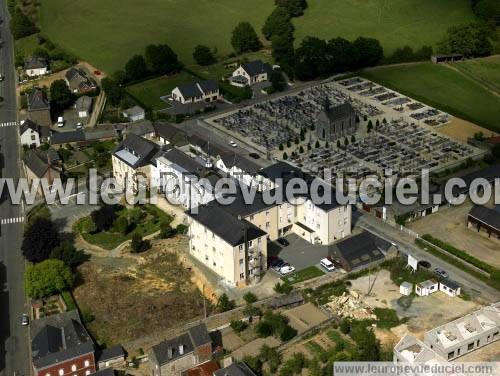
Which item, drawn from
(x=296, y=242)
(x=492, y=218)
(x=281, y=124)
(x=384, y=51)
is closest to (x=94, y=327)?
(x=296, y=242)

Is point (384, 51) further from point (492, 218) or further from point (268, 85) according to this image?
point (492, 218)

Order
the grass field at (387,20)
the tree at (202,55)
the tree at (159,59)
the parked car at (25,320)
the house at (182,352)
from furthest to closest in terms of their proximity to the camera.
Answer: the grass field at (387,20) < the tree at (202,55) < the tree at (159,59) < the parked car at (25,320) < the house at (182,352)

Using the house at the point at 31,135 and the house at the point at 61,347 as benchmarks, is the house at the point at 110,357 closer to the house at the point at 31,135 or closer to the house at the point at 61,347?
the house at the point at 61,347

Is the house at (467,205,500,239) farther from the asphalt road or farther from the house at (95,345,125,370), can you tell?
the asphalt road

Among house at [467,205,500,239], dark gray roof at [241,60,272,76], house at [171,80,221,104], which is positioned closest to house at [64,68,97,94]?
house at [171,80,221,104]

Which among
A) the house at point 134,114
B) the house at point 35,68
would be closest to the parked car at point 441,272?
the house at point 134,114

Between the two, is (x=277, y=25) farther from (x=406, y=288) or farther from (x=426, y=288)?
(x=426, y=288)

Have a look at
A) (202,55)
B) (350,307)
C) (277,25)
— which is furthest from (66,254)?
(277,25)
